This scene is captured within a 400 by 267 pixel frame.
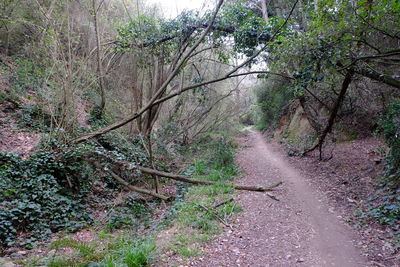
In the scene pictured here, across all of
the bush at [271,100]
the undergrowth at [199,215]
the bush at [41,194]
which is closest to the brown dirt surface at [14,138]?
the bush at [41,194]

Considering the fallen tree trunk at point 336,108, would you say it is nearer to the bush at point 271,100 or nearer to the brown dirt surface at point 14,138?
the bush at point 271,100

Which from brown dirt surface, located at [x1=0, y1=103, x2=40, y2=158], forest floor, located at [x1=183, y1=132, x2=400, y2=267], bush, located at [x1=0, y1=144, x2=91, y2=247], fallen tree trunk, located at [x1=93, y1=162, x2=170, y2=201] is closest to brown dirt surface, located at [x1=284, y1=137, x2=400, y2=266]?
forest floor, located at [x1=183, y1=132, x2=400, y2=267]

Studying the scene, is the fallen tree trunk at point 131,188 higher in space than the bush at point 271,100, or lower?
lower

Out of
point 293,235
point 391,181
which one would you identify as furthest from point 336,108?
point 293,235

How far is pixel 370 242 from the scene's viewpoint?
4.18 meters

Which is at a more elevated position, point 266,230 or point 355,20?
point 355,20

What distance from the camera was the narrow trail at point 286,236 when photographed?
3.86 m

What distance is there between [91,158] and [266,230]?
506 centimetres

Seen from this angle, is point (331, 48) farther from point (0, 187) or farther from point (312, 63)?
→ point (0, 187)

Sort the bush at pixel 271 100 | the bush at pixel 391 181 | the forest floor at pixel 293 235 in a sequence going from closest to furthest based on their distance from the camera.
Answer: the forest floor at pixel 293 235, the bush at pixel 391 181, the bush at pixel 271 100

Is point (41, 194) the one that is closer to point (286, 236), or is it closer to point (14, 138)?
point (14, 138)

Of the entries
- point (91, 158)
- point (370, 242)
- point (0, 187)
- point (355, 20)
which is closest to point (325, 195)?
point (370, 242)

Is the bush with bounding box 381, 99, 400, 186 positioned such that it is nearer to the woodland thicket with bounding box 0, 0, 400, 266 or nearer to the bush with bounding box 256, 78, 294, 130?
the woodland thicket with bounding box 0, 0, 400, 266

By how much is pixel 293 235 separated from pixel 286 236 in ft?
0.45
